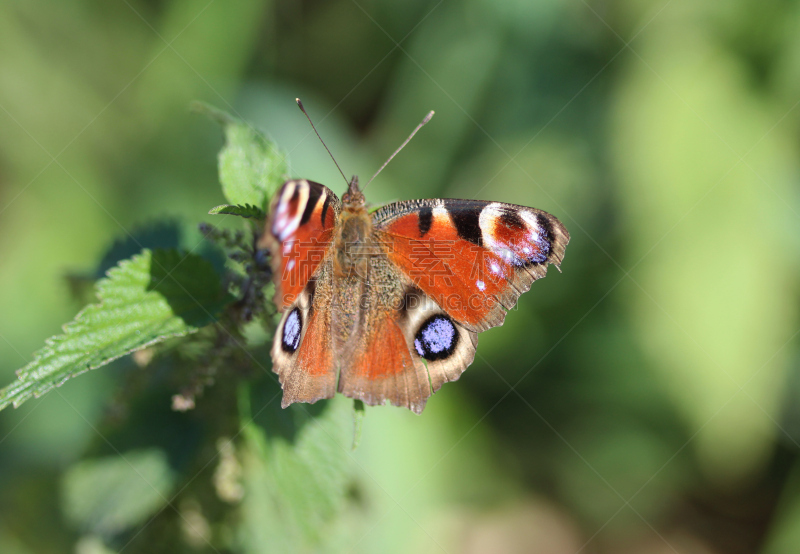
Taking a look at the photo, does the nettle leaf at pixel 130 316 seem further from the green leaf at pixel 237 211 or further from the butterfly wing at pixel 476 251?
the butterfly wing at pixel 476 251

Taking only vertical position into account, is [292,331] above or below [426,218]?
below

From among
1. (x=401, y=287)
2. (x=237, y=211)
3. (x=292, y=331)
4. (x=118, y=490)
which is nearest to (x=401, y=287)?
(x=401, y=287)

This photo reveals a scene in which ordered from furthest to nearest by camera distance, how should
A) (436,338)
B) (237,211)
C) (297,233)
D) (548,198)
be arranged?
(548,198)
(436,338)
(297,233)
(237,211)

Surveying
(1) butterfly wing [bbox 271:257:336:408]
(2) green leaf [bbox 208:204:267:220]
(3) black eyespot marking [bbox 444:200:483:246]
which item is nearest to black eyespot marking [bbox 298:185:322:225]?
(2) green leaf [bbox 208:204:267:220]

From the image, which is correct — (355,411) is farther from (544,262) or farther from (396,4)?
(396,4)

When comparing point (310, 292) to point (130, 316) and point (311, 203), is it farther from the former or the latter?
point (130, 316)

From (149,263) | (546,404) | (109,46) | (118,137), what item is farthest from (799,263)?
(109,46)

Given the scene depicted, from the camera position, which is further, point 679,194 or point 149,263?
point 679,194

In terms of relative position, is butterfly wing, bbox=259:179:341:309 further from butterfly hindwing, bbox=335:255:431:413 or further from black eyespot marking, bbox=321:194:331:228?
butterfly hindwing, bbox=335:255:431:413
